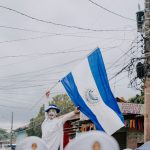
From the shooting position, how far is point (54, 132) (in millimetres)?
6754

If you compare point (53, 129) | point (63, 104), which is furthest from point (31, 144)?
point (63, 104)

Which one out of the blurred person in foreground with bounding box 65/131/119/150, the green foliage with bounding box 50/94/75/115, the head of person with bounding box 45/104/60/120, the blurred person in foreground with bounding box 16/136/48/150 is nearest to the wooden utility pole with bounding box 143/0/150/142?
the head of person with bounding box 45/104/60/120

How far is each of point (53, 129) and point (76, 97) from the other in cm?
89

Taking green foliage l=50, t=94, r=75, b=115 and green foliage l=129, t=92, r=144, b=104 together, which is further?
green foliage l=50, t=94, r=75, b=115

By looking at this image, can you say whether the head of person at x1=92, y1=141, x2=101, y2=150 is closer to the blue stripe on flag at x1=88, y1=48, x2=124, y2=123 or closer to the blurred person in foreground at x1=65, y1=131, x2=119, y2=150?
the blurred person in foreground at x1=65, y1=131, x2=119, y2=150

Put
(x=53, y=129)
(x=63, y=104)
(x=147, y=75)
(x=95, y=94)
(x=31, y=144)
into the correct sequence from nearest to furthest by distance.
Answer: (x=31, y=144), (x=53, y=129), (x=95, y=94), (x=147, y=75), (x=63, y=104)

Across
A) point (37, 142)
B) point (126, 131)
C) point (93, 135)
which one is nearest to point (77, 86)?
point (37, 142)

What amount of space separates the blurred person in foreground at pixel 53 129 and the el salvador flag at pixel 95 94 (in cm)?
47

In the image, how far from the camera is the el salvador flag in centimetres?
709

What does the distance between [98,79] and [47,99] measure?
Answer: 112 cm

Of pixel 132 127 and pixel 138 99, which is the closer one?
pixel 132 127

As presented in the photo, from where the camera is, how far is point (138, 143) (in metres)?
17.3

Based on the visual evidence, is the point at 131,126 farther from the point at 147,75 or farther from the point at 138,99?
the point at 138,99

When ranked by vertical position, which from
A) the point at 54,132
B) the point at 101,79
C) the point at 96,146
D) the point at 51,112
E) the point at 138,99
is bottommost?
the point at 96,146
